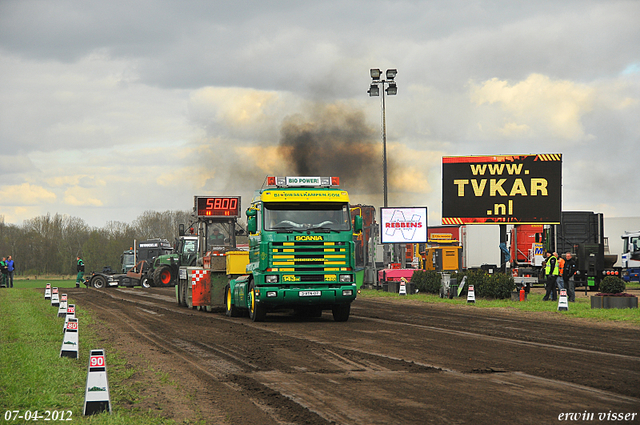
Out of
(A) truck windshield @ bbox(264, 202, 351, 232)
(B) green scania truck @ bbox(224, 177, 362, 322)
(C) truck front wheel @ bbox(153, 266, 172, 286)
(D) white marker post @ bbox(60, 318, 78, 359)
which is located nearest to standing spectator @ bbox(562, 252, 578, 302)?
(B) green scania truck @ bbox(224, 177, 362, 322)

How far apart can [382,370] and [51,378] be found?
4632mm

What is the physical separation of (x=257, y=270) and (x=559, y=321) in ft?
28.2

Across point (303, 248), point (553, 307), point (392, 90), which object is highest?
point (392, 90)

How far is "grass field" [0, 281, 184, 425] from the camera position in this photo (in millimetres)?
7145

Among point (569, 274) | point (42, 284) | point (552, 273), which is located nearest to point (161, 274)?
point (42, 284)

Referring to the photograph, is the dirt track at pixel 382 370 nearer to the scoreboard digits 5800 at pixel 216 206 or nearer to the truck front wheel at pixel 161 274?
the scoreboard digits 5800 at pixel 216 206

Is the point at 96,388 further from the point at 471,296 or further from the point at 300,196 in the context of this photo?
the point at 471,296

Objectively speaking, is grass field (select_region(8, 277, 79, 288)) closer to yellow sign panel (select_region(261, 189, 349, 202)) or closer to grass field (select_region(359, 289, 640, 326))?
grass field (select_region(359, 289, 640, 326))

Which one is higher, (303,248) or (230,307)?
(303,248)

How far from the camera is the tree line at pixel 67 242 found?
110 meters

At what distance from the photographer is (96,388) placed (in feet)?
22.9

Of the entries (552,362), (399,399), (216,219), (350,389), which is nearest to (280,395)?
(350,389)

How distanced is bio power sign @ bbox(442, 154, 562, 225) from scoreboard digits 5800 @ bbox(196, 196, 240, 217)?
11204 millimetres

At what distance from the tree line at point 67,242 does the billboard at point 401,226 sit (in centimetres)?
7125
